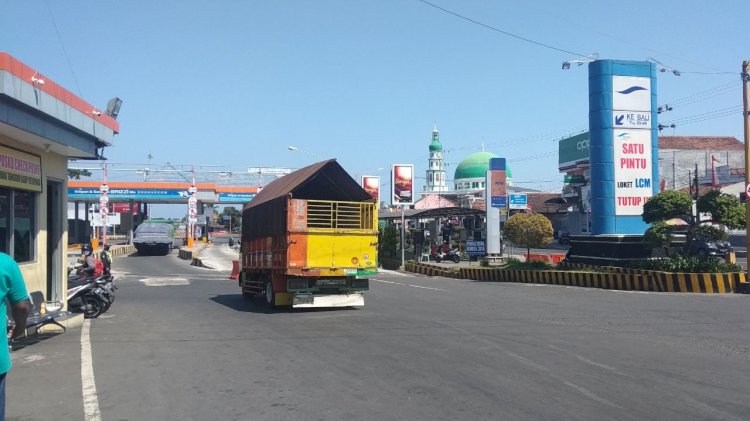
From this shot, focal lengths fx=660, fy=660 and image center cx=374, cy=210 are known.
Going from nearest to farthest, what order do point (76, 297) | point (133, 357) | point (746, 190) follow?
point (133, 357)
point (76, 297)
point (746, 190)

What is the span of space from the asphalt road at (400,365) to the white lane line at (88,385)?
0.21 ft

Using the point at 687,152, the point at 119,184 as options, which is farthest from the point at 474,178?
the point at 119,184

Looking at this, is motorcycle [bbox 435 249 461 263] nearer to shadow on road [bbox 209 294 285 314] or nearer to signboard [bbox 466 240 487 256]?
signboard [bbox 466 240 487 256]

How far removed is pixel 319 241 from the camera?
1524 centimetres

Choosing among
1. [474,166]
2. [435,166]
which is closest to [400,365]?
[474,166]

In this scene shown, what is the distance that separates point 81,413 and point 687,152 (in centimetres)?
6241

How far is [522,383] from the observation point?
7.61 m

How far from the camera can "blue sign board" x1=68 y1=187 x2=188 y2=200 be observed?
59969mm

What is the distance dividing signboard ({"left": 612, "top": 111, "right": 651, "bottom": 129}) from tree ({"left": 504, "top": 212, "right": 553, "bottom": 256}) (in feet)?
17.6

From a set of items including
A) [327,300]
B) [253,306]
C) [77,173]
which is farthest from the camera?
[77,173]

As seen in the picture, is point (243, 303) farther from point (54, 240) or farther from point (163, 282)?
point (163, 282)

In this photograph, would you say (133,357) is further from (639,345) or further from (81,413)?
(639,345)

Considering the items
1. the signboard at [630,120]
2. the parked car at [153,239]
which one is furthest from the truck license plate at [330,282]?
the parked car at [153,239]

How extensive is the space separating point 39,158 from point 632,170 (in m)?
21.9
